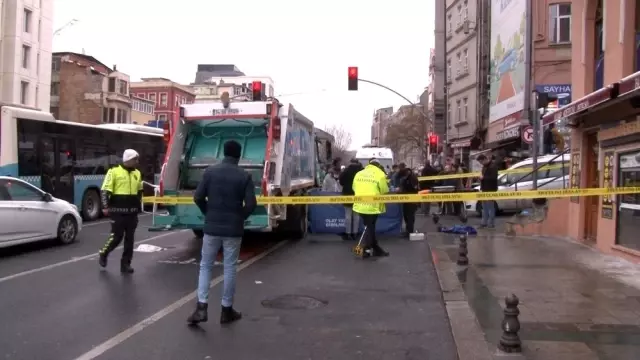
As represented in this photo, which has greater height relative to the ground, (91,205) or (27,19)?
(27,19)

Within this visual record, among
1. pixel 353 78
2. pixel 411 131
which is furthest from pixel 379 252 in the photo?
pixel 411 131

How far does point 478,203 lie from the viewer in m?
18.7

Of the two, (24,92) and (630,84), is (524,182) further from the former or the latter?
(24,92)

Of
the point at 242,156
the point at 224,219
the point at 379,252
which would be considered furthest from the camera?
the point at 242,156

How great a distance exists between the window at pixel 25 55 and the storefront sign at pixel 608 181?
5261 cm

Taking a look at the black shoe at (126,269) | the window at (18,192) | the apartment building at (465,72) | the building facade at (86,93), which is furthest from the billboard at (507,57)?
the building facade at (86,93)

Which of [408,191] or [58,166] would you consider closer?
[408,191]

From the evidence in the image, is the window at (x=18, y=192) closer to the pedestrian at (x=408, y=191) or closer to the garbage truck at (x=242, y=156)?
the garbage truck at (x=242, y=156)

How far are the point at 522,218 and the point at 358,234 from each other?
3851 mm

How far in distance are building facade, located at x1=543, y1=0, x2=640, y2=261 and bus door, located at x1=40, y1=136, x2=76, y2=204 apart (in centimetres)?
1196

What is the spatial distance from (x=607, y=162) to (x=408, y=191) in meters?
4.68

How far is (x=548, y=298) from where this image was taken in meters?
7.34

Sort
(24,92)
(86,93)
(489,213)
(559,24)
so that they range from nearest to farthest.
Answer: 1. (489,213)
2. (559,24)
3. (24,92)
4. (86,93)

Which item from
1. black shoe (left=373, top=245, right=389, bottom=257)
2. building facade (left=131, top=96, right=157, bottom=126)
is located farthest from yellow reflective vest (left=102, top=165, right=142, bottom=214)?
building facade (left=131, top=96, right=157, bottom=126)
